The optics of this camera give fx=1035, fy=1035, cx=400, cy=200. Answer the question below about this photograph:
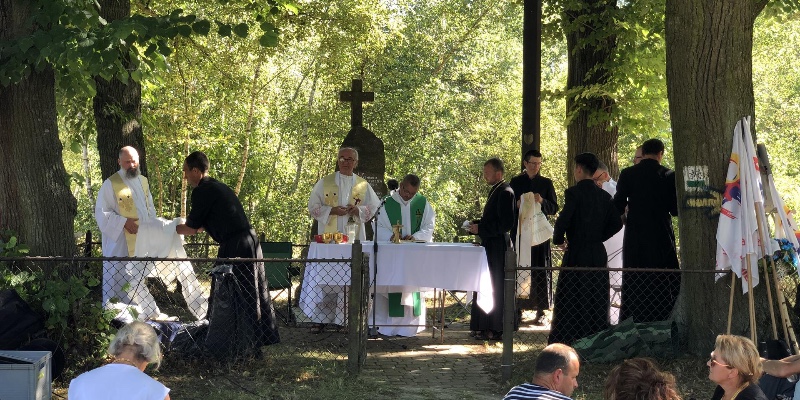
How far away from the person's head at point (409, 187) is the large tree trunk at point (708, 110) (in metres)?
3.18

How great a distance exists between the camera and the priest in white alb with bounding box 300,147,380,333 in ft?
35.4

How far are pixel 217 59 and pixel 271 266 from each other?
953 cm

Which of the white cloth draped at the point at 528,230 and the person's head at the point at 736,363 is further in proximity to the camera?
the white cloth draped at the point at 528,230

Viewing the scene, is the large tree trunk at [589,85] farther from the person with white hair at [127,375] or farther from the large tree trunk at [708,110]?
the person with white hair at [127,375]

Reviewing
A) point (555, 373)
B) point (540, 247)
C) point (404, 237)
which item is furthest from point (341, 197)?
point (555, 373)

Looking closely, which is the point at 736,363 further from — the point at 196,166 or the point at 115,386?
the point at 196,166

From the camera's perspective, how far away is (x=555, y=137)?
29734mm

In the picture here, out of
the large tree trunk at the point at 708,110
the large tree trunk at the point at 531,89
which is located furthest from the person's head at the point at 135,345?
the large tree trunk at the point at 531,89

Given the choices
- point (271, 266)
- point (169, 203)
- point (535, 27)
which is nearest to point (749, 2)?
point (535, 27)

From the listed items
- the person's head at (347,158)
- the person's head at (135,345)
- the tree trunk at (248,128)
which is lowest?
the person's head at (135,345)

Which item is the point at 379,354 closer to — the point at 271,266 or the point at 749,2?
the point at 271,266

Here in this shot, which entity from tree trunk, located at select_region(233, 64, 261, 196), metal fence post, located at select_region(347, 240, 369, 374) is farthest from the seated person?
tree trunk, located at select_region(233, 64, 261, 196)

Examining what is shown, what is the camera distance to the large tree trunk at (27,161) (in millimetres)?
8852

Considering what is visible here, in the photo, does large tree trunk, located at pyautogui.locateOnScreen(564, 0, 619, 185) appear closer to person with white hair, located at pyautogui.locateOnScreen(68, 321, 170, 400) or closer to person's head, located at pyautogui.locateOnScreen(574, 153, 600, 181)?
person's head, located at pyautogui.locateOnScreen(574, 153, 600, 181)
